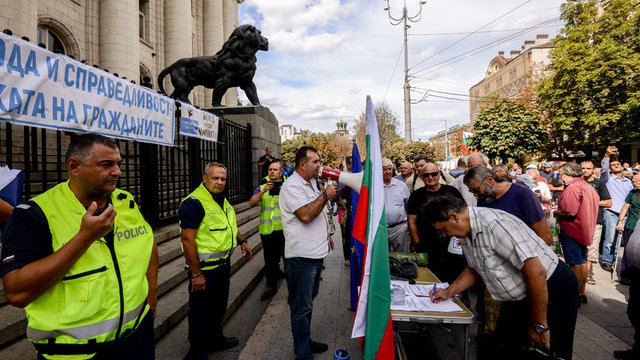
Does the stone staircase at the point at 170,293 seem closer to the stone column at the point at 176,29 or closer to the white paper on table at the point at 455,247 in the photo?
the white paper on table at the point at 455,247

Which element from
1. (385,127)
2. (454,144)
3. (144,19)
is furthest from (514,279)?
(454,144)

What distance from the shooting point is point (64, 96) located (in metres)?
3.00

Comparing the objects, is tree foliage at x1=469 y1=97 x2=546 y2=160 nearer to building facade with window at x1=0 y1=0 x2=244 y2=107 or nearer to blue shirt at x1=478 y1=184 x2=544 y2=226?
building facade with window at x1=0 y1=0 x2=244 y2=107

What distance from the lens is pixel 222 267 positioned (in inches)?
122

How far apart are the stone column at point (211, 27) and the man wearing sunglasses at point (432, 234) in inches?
655

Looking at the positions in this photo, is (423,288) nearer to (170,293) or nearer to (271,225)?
(271,225)

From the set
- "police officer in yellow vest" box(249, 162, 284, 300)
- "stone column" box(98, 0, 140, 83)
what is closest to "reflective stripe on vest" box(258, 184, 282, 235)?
"police officer in yellow vest" box(249, 162, 284, 300)

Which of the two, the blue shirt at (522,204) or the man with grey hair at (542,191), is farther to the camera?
the man with grey hair at (542,191)

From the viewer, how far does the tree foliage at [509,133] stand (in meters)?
18.0

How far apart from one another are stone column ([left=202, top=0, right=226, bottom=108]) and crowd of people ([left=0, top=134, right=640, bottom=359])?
1700cm

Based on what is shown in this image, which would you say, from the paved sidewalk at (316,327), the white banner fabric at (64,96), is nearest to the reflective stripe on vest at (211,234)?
the paved sidewalk at (316,327)

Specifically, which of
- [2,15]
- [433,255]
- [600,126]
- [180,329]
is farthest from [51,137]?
[600,126]

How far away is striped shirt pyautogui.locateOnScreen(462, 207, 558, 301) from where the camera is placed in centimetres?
206

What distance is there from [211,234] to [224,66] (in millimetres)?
6529
